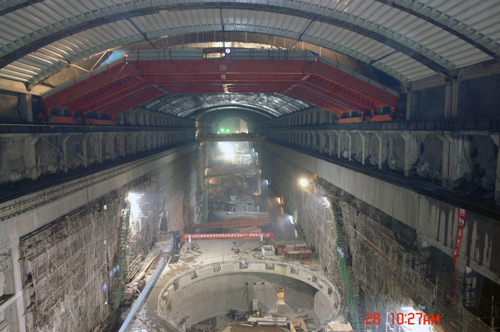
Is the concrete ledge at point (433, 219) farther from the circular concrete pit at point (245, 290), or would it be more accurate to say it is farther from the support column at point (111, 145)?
the support column at point (111, 145)

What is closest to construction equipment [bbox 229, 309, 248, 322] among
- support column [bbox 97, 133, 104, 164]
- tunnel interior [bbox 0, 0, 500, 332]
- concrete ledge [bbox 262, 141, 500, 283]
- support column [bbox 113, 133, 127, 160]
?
tunnel interior [bbox 0, 0, 500, 332]

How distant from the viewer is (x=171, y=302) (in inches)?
643

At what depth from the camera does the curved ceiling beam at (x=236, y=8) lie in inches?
358

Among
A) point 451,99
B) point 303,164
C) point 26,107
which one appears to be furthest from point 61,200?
point 303,164

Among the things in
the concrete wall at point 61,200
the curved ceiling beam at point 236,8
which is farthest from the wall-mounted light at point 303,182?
the curved ceiling beam at point 236,8

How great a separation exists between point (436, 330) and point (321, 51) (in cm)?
1226

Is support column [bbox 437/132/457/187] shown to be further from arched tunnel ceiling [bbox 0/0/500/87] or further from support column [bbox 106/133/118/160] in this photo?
support column [bbox 106/133/118/160]

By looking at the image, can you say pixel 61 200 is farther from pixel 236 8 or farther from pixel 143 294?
pixel 236 8

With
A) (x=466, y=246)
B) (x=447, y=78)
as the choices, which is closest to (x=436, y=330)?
(x=466, y=246)

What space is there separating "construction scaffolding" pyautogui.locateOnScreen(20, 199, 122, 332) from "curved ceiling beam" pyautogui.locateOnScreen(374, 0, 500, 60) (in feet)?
35.9

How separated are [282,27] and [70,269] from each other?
1105 cm

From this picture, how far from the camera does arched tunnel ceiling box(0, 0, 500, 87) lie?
300 inches

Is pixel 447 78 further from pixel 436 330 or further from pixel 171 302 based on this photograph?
pixel 171 302

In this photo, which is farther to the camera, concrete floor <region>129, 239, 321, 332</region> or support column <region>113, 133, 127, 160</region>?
support column <region>113, 133, 127, 160</region>
